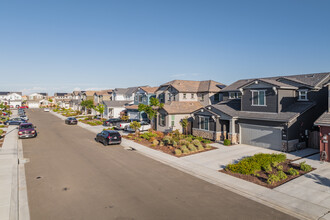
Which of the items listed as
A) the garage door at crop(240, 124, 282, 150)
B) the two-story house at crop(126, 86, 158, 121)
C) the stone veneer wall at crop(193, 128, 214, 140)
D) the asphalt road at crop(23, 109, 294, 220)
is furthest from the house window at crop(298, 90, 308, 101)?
the two-story house at crop(126, 86, 158, 121)

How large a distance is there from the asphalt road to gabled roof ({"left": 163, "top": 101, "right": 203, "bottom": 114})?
13.8 meters

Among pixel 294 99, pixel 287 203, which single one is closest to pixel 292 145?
pixel 294 99

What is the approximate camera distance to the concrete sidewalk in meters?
9.70

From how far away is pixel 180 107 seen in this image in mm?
32469

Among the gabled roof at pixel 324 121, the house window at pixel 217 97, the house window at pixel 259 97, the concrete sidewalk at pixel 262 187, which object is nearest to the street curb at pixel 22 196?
the concrete sidewalk at pixel 262 187

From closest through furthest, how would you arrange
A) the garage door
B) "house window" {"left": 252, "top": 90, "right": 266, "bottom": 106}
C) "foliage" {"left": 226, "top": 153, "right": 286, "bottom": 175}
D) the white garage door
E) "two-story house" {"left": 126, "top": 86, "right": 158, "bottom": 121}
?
"foliage" {"left": 226, "top": 153, "right": 286, "bottom": 175}, the garage door, "house window" {"left": 252, "top": 90, "right": 266, "bottom": 106}, "two-story house" {"left": 126, "top": 86, "right": 158, "bottom": 121}, the white garage door

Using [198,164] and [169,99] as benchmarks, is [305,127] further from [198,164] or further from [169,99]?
[169,99]

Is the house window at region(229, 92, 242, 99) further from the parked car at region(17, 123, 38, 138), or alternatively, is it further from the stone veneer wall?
the parked car at region(17, 123, 38, 138)

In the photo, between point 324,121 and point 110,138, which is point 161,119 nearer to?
point 110,138

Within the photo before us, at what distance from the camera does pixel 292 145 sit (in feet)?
63.8

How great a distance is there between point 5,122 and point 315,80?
166 ft

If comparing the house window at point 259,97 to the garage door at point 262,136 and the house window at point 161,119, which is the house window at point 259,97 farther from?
the house window at point 161,119

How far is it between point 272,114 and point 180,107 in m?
14.0

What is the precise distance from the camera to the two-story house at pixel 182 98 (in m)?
30.9
